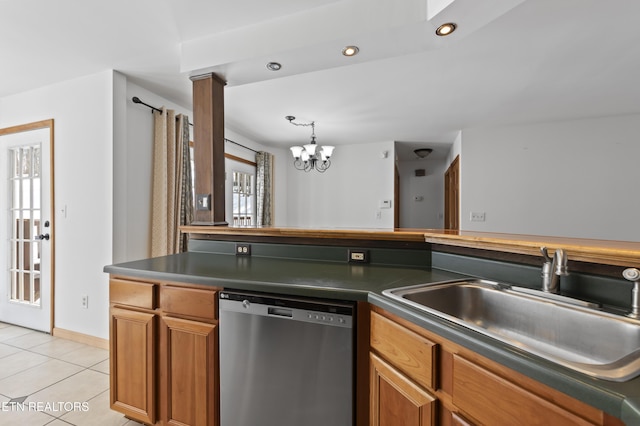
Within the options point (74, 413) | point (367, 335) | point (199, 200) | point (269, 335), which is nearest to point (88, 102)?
point (199, 200)

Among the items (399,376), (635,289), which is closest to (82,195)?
(399,376)

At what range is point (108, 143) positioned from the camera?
2570 mm

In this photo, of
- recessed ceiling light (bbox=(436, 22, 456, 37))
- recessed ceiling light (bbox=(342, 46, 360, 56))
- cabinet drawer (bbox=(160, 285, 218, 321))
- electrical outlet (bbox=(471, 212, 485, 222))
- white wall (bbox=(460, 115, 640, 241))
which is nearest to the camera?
cabinet drawer (bbox=(160, 285, 218, 321))

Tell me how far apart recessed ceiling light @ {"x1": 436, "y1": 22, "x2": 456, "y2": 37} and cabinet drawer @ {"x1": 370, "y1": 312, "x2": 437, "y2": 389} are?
1.54m

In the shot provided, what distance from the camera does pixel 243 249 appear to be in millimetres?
2033

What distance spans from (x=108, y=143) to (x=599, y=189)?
17.7 ft

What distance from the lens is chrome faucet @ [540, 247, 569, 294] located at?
38.3 inches

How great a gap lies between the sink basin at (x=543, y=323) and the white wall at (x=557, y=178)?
334 cm

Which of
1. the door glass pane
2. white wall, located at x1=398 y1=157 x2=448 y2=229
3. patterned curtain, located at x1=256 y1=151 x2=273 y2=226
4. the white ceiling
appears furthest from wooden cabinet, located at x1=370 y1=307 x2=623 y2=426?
white wall, located at x1=398 y1=157 x2=448 y2=229

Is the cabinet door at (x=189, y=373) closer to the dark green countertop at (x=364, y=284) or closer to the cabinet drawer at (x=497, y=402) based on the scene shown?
the dark green countertop at (x=364, y=284)

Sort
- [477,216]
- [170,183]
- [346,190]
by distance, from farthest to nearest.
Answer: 1. [346,190]
2. [477,216]
3. [170,183]

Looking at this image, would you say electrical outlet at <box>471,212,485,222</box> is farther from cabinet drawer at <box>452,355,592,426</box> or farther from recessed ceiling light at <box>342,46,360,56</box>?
cabinet drawer at <box>452,355,592,426</box>

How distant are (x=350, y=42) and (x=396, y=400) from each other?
71.3 inches

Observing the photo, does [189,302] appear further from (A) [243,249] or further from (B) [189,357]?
(A) [243,249]
